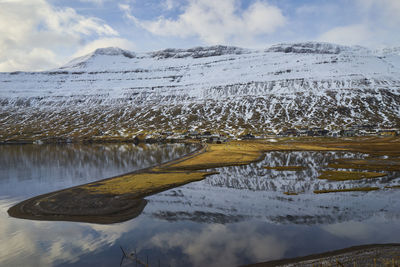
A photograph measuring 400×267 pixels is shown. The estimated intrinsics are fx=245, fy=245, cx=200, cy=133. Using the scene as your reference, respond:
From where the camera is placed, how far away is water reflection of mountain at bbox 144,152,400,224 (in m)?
26.4

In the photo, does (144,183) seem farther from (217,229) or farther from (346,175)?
(346,175)

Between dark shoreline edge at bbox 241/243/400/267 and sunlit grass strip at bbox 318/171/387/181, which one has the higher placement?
dark shoreline edge at bbox 241/243/400/267

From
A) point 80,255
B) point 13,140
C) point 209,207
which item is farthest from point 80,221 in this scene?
point 13,140

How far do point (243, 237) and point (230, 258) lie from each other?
359 cm

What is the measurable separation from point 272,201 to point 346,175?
859 inches

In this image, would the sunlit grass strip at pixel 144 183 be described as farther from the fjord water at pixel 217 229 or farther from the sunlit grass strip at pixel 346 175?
the sunlit grass strip at pixel 346 175

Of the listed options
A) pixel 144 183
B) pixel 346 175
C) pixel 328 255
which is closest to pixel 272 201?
pixel 328 255

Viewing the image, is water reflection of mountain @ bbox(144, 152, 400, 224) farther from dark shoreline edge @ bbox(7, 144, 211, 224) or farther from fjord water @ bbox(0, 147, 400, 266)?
dark shoreline edge @ bbox(7, 144, 211, 224)

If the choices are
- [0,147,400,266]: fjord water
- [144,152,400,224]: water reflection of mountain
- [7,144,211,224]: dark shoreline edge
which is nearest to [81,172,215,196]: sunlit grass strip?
[144,152,400,224]: water reflection of mountain

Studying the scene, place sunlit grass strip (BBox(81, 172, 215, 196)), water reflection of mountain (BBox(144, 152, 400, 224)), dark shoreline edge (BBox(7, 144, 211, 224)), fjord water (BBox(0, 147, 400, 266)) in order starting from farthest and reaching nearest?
sunlit grass strip (BBox(81, 172, 215, 196))
dark shoreline edge (BBox(7, 144, 211, 224))
water reflection of mountain (BBox(144, 152, 400, 224))
fjord water (BBox(0, 147, 400, 266))

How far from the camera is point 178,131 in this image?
606 feet

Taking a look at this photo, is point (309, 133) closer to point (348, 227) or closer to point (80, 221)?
point (348, 227)

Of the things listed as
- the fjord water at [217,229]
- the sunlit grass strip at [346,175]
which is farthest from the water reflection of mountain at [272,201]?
the sunlit grass strip at [346,175]

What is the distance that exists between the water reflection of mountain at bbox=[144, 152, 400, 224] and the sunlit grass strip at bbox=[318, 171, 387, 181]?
1.74m
